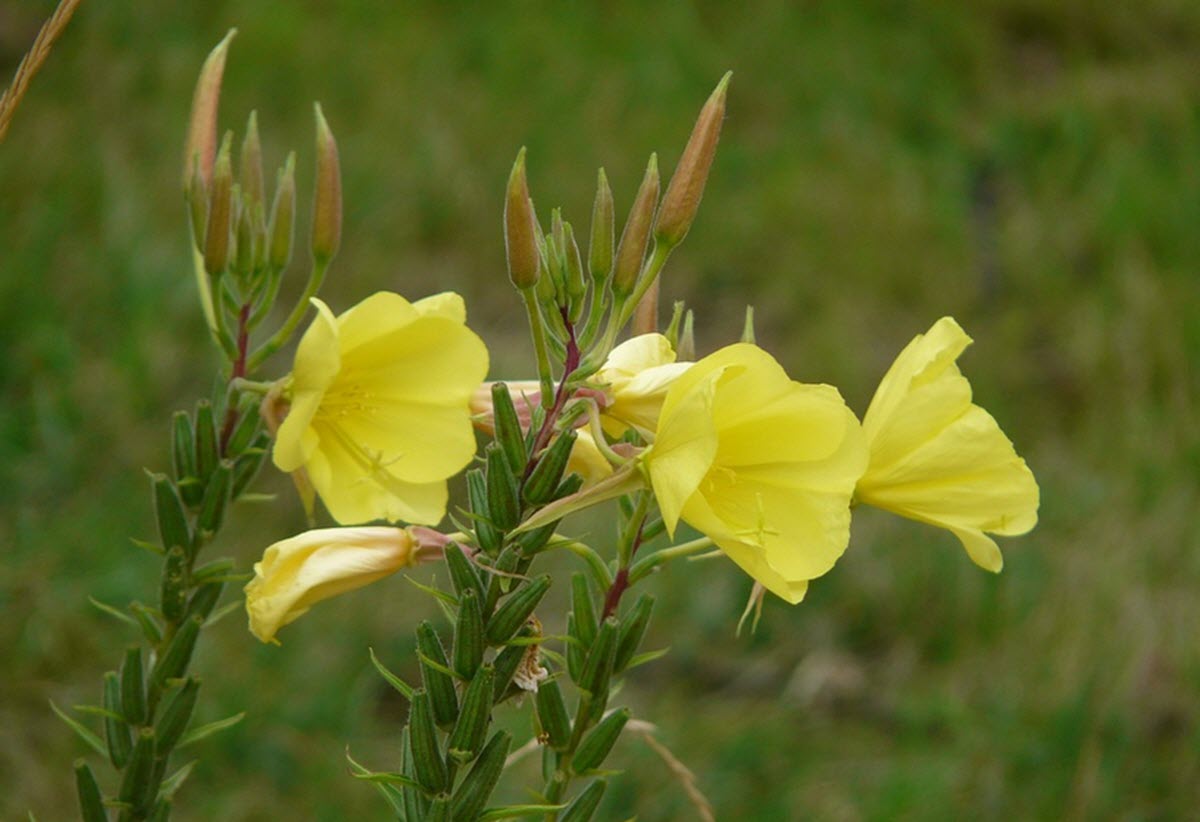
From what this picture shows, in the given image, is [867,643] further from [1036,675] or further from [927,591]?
[1036,675]

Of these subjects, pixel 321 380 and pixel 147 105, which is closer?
pixel 321 380

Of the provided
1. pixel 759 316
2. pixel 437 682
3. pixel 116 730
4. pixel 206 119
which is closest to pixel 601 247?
pixel 437 682

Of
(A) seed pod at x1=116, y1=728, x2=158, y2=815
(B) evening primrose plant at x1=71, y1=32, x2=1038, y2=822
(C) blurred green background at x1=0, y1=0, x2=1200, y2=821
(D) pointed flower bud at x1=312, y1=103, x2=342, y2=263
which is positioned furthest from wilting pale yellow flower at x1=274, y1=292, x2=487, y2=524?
(C) blurred green background at x1=0, y1=0, x2=1200, y2=821

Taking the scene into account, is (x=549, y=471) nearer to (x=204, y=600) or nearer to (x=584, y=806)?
(x=584, y=806)

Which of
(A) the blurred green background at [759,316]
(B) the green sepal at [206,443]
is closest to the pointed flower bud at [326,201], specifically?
(B) the green sepal at [206,443]

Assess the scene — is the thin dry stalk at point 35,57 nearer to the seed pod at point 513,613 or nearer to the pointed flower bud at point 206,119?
the pointed flower bud at point 206,119

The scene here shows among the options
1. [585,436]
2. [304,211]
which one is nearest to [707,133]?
[585,436]
